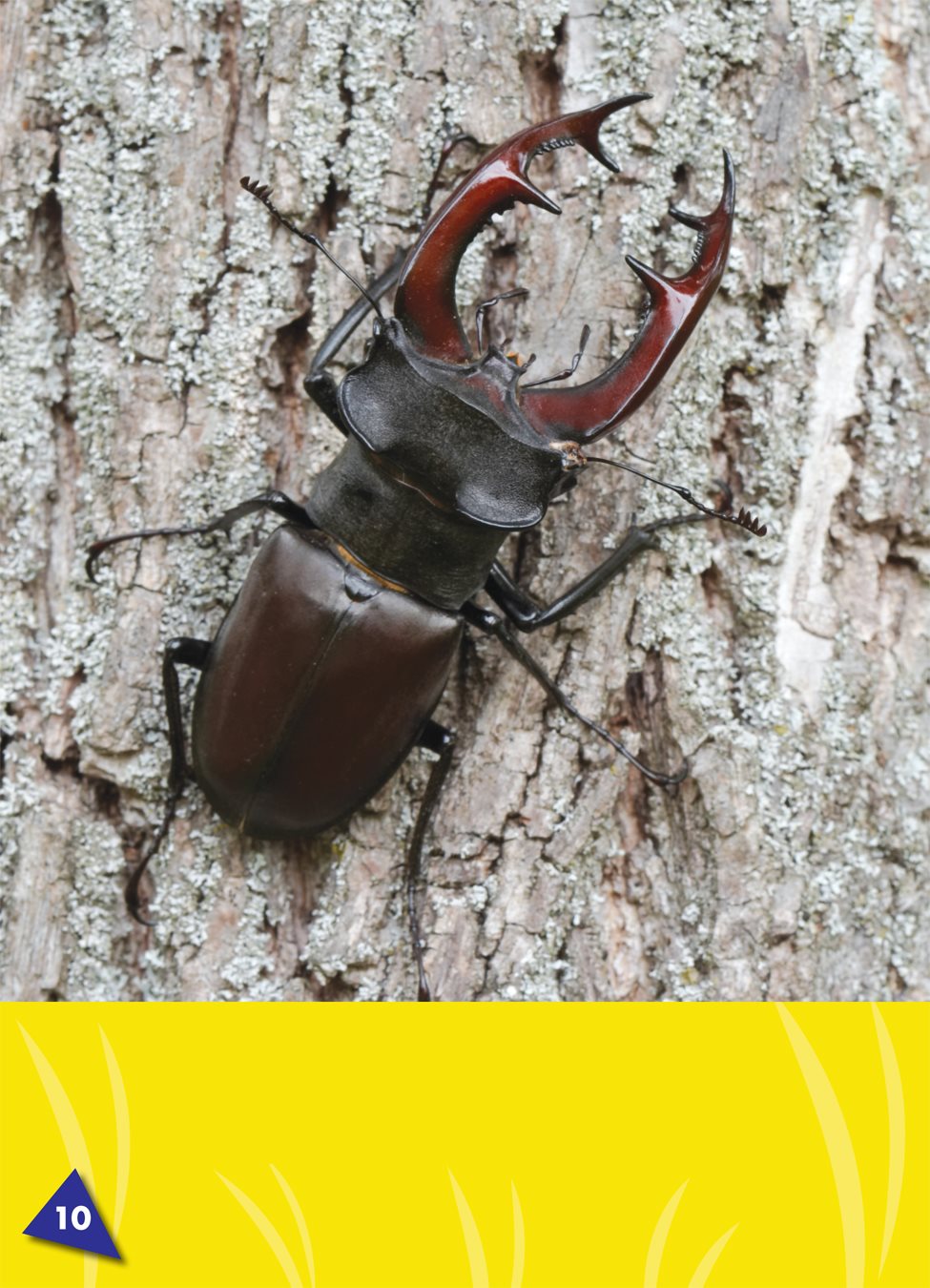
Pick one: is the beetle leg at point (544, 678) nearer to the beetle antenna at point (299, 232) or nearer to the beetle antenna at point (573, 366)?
the beetle antenna at point (573, 366)

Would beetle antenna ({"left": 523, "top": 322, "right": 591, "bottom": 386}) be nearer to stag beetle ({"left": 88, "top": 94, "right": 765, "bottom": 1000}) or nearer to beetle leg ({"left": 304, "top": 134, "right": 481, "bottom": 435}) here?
stag beetle ({"left": 88, "top": 94, "right": 765, "bottom": 1000})

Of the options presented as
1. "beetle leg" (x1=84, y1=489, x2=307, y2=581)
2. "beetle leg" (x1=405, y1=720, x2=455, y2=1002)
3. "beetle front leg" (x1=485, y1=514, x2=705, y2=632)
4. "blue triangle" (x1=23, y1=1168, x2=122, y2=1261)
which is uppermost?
"beetle leg" (x1=84, y1=489, x2=307, y2=581)

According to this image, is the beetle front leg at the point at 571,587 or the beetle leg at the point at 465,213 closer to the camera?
the beetle leg at the point at 465,213

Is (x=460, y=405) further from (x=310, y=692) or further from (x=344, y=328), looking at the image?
(x=310, y=692)

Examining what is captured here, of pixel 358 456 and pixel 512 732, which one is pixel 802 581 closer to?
pixel 512 732

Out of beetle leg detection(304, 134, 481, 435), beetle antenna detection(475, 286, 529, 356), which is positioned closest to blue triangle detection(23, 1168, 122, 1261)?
beetle leg detection(304, 134, 481, 435)

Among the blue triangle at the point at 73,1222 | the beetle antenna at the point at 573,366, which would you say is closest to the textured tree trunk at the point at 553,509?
the beetle antenna at the point at 573,366
